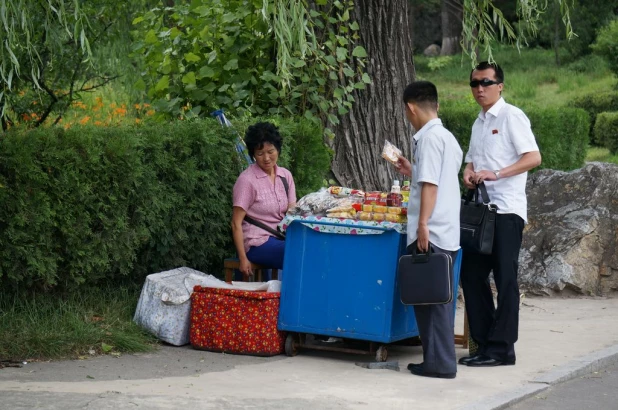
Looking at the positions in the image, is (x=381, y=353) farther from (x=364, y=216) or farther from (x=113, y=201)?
(x=113, y=201)

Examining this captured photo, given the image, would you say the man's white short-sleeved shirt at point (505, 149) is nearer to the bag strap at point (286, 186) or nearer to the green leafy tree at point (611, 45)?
the bag strap at point (286, 186)

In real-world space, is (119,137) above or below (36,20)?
below

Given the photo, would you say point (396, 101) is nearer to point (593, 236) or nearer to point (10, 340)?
point (593, 236)

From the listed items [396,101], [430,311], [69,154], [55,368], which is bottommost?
[55,368]

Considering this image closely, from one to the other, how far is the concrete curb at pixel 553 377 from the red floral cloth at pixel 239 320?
1.70 metres

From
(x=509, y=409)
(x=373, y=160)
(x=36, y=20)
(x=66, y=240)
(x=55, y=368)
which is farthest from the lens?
(x=373, y=160)

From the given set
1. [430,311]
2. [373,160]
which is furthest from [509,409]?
[373,160]

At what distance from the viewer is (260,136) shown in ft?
26.5

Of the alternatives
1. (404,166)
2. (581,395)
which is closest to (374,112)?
(404,166)

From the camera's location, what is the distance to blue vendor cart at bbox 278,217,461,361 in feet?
23.4

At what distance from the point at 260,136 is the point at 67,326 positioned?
196 centimetres

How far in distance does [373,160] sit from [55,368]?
425cm

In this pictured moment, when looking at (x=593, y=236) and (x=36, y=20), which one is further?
(x=593, y=236)

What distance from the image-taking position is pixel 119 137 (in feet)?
24.8
